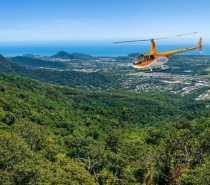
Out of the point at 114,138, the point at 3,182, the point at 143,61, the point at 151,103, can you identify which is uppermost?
the point at 143,61

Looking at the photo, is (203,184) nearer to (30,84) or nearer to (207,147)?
(207,147)

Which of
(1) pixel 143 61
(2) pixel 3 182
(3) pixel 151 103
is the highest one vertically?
(1) pixel 143 61

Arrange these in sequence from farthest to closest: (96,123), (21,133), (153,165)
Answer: (96,123) < (21,133) < (153,165)

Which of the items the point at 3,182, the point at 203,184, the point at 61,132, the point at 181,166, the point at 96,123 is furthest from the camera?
the point at 96,123

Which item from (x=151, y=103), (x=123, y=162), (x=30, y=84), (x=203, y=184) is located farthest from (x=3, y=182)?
(x=151, y=103)

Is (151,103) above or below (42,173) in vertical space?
below

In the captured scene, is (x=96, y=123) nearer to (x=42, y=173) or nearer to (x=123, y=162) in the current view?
(x=123, y=162)

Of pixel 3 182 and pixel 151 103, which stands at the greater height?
pixel 3 182

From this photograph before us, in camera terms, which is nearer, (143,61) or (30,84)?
(143,61)

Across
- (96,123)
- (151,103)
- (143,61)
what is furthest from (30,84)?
(143,61)
